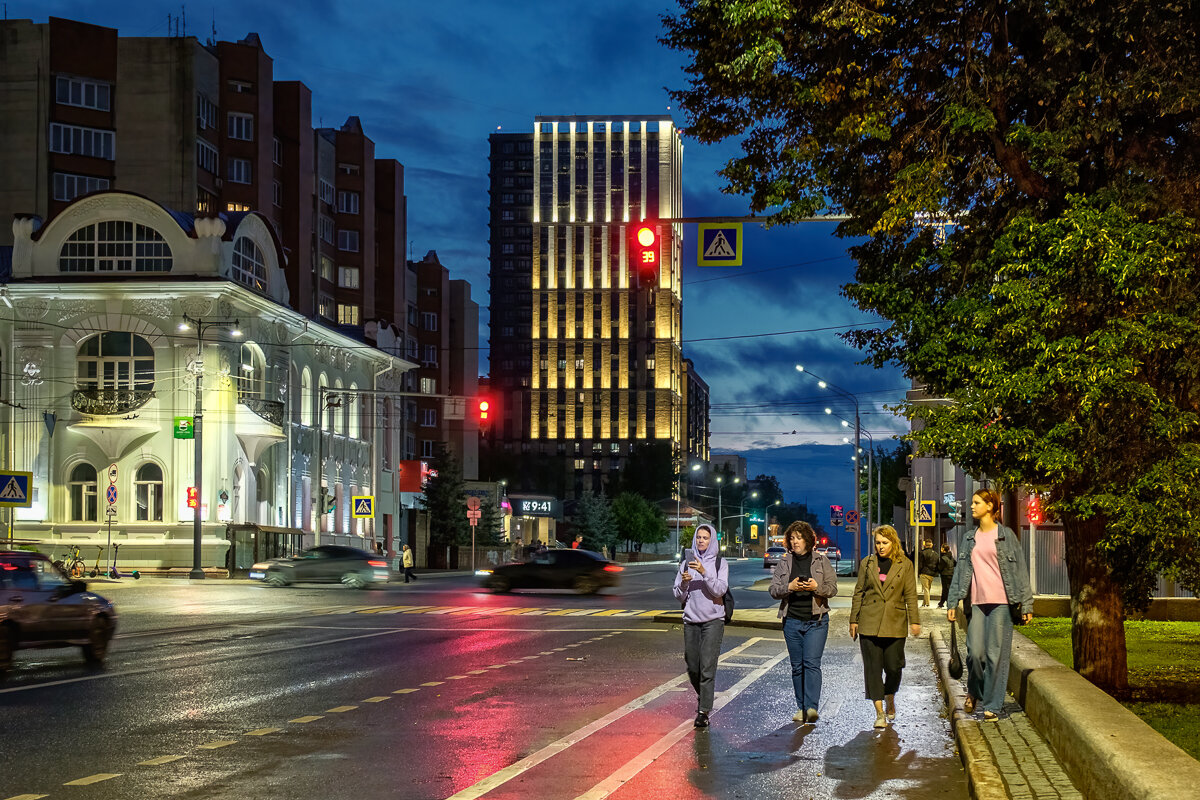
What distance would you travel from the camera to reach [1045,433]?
1309 cm

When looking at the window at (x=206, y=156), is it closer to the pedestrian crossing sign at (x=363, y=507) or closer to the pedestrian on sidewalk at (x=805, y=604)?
the pedestrian crossing sign at (x=363, y=507)

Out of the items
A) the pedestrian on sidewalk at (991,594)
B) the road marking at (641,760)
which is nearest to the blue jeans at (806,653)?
the road marking at (641,760)

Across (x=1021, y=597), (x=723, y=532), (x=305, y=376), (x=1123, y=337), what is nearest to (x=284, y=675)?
(x=1021, y=597)

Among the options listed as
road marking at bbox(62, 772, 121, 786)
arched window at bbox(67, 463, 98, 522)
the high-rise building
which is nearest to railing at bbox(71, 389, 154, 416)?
arched window at bbox(67, 463, 98, 522)

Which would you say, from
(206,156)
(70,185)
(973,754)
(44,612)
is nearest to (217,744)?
(973,754)

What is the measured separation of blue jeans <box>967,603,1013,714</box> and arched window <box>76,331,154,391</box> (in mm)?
48358

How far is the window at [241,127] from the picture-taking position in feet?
235

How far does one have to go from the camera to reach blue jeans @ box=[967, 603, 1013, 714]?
1117cm

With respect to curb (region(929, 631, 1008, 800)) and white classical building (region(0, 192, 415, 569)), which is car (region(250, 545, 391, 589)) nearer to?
white classical building (region(0, 192, 415, 569))

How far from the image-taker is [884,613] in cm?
1235

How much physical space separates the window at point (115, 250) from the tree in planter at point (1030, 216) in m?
43.6

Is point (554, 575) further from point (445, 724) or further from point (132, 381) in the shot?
point (445, 724)

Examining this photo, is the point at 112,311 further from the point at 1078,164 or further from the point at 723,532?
the point at 723,532

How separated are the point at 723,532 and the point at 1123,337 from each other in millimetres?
173805
